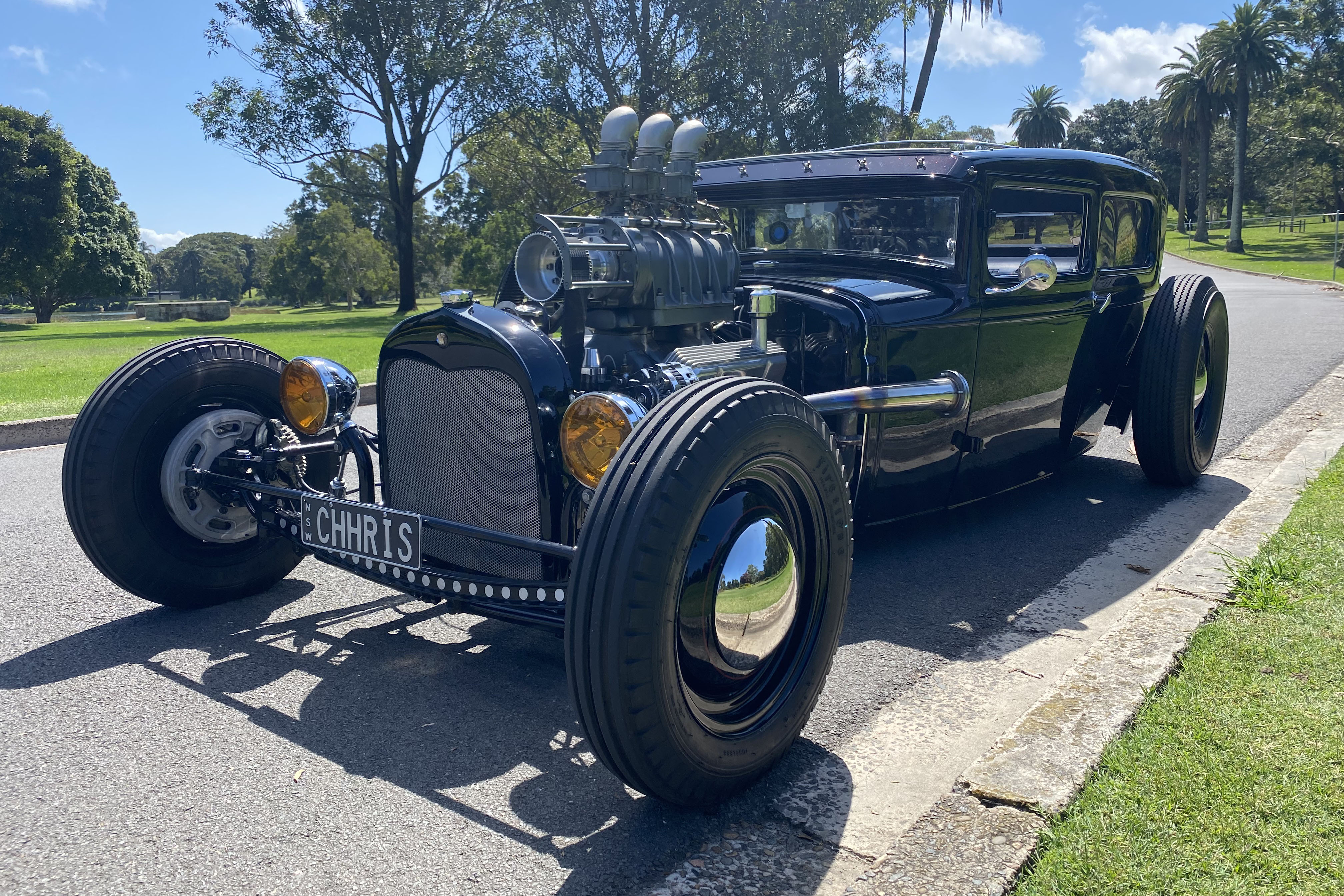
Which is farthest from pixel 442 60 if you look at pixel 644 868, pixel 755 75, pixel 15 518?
pixel 644 868

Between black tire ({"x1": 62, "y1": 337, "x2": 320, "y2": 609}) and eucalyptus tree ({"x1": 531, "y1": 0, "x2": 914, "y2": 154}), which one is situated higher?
eucalyptus tree ({"x1": 531, "y1": 0, "x2": 914, "y2": 154})

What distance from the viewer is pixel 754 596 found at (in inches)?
96.7

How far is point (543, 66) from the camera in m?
22.7

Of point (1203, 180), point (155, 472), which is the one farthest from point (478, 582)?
point (1203, 180)

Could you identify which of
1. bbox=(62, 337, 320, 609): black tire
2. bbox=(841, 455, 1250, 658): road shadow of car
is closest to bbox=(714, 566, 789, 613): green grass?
bbox=(841, 455, 1250, 658): road shadow of car

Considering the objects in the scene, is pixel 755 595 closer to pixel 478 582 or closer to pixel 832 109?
pixel 478 582

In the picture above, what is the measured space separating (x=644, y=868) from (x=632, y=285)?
6.33 feet

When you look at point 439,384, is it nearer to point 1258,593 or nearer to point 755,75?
point 1258,593

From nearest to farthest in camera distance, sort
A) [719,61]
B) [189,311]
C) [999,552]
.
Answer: [999,552] < [719,61] < [189,311]

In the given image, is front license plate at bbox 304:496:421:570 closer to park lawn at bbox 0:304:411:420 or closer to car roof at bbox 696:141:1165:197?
car roof at bbox 696:141:1165:197

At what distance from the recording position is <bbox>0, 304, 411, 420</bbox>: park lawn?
9672 mm

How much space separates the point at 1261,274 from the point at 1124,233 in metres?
34.9

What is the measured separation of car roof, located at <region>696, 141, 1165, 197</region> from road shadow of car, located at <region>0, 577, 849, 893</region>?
7.81 feet

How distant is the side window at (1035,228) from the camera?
4.31 m
